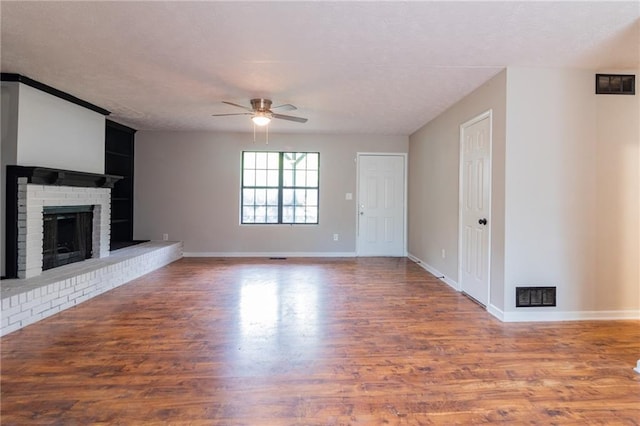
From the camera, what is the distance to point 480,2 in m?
2.07

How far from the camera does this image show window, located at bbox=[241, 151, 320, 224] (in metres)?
6.40

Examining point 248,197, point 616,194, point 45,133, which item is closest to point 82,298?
point 45,133

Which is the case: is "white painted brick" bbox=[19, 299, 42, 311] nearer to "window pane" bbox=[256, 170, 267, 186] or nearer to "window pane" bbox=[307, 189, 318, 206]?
"window pane" bbox=[256, 170, 267, 186]

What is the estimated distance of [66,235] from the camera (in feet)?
13.4

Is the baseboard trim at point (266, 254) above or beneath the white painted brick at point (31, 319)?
above

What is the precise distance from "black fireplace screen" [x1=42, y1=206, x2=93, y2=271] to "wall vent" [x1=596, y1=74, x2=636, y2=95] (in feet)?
19.1

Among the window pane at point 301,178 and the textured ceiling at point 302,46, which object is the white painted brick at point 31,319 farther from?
the window pane at point 301,178

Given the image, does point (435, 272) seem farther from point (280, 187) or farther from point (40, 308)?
point (40, 308)

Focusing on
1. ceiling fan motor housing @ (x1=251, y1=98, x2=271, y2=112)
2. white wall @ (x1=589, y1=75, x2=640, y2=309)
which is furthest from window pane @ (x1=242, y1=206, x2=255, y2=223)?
white wall @ (x1=589, y1=75, x2=640, y2=309)

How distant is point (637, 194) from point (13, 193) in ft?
19.9

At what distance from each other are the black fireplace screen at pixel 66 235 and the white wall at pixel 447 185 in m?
4.77

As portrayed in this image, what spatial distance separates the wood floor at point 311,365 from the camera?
5.72 feet

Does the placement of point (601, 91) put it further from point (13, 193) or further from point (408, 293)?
point (13, 193)

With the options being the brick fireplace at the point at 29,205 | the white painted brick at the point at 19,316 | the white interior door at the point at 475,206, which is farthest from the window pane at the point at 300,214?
the white painted brick at the point at 19,316
